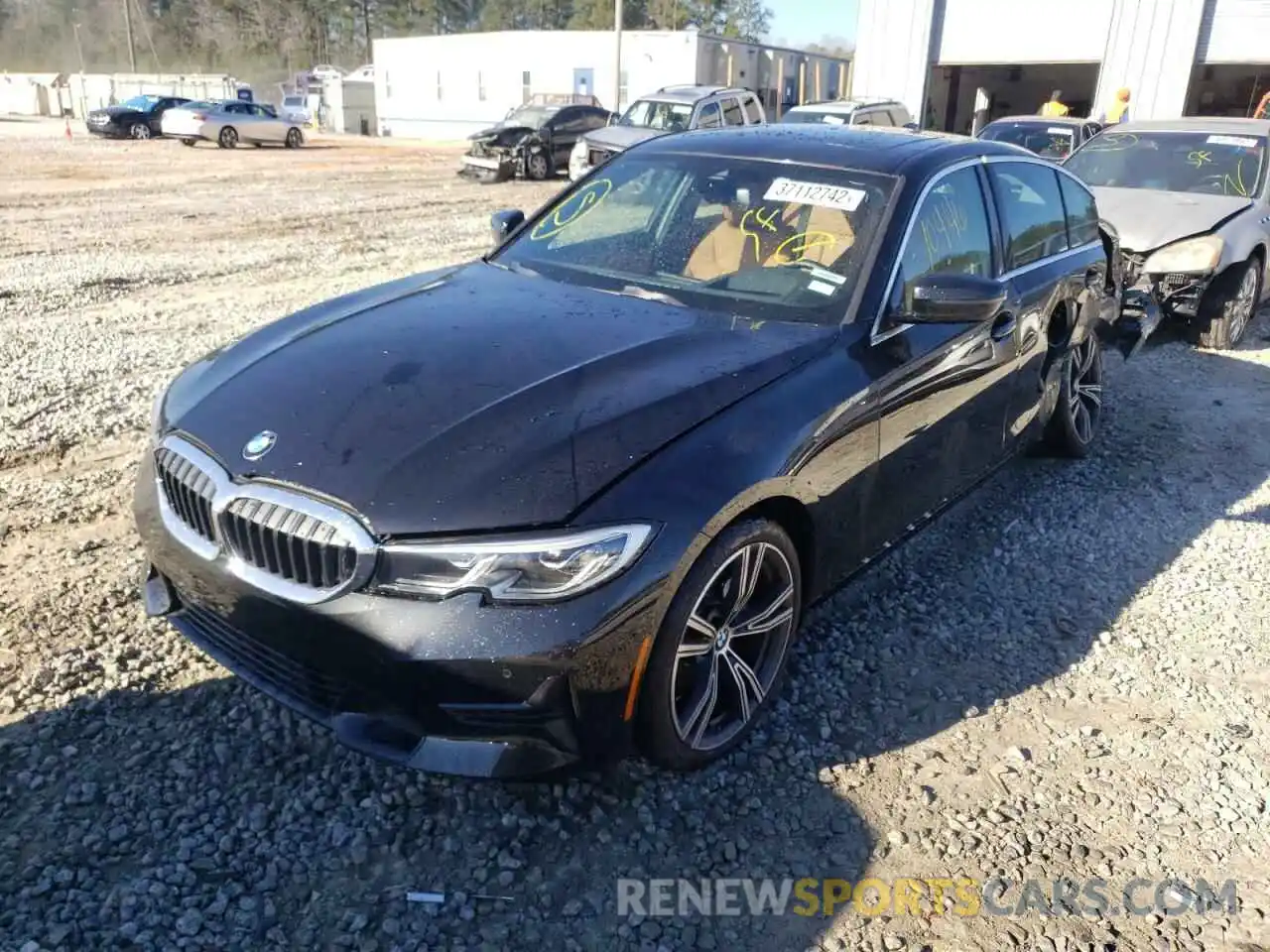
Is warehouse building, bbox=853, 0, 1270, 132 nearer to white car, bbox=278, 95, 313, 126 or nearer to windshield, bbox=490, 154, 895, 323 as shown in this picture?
windshield, bbox=490, 154, 895, 323

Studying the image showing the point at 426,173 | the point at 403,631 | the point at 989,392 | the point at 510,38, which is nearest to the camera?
the point at 403,631

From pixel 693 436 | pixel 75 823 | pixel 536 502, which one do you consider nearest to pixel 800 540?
pixel 693 436

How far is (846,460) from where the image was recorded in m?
3.14

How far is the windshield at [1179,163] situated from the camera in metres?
8.38

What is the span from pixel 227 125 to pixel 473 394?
31322 mm

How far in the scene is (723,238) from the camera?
3713 millimetres

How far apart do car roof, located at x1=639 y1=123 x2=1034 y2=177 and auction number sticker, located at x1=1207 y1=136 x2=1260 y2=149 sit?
554cm

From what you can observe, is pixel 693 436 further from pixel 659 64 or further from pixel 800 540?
pixel 659 64

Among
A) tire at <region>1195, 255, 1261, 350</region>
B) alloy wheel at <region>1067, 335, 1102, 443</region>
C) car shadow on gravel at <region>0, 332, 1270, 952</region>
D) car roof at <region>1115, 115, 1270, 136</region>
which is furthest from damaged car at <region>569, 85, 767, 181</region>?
car shadow on gravel at <region>0, 332, 1270, 952</region>

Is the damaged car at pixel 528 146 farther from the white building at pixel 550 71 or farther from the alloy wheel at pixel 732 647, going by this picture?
the alloy wheel at pixel 732 647

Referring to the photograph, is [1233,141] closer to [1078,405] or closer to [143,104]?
[1078,405]

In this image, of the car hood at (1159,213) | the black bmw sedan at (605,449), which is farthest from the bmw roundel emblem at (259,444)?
the car hood at (1159,213)

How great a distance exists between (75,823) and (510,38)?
134 ft

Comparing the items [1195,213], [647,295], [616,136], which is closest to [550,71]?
[616,136]
